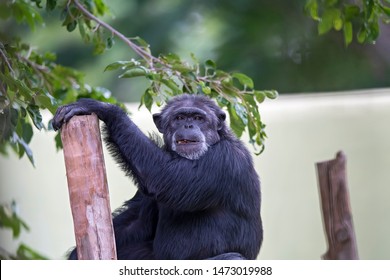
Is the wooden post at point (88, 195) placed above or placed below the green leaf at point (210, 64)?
below

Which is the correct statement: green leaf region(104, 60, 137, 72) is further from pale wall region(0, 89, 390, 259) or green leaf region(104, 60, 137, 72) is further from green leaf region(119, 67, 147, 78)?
pale wall region(0, 89, 390, 259)

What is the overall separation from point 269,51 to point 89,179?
6114mm

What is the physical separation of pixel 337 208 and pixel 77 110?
2.11 metres

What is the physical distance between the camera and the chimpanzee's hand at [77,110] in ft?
10.8

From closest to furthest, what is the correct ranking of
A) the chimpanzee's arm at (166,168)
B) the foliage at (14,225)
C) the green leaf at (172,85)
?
1. the chimpanzee's arm at (166,168)
2. the green leaf at (172,85)
3. the foliage at (14,225)

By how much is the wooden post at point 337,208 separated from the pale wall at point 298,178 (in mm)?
674

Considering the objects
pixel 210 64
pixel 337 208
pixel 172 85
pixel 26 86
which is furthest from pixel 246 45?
pixel 26 86

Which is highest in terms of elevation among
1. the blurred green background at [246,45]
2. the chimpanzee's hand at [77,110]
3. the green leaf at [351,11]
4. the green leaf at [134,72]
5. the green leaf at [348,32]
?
the blurred green background at [246,45]

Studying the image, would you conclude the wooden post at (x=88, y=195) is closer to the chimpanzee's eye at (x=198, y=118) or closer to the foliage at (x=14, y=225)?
the chimpanzee's eye at (x=198, y=118)

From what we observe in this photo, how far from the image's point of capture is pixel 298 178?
625cm

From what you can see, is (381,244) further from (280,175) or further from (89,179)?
(89,179)

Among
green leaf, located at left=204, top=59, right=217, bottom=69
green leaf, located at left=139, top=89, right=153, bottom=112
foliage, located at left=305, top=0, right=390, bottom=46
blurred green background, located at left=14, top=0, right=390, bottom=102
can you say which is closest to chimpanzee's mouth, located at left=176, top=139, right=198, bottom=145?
green leaf, located at left=139, top=89, right=153, bottom=112

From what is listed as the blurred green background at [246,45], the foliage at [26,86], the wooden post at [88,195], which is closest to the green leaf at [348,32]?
the foliage at [26,86]

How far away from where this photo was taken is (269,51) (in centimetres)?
908
